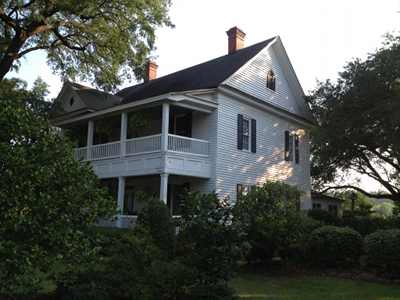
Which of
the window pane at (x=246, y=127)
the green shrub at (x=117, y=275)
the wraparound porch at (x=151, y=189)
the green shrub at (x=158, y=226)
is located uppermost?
the window pane at (x=246, y=127)

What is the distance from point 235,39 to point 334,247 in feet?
49.8

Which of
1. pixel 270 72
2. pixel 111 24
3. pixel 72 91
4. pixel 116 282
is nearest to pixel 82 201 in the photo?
pixel 116 282

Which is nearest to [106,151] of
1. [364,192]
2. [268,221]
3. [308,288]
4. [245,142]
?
[245,142]

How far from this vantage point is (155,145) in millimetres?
18469

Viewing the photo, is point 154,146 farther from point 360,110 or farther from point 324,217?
point 360,110

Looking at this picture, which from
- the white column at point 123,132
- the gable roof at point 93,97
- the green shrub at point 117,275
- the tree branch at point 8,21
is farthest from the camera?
the gable roof at point 93,97

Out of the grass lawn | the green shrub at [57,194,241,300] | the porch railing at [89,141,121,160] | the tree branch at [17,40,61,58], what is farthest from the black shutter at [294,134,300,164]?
the green shrub at [57,194,241,300]

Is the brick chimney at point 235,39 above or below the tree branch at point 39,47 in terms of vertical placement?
above

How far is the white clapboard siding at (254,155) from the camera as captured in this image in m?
19.5

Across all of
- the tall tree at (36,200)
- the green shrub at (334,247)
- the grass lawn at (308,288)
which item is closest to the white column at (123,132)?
the grass lawn at (308,288)

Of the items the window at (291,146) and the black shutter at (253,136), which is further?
the window at (291,146)

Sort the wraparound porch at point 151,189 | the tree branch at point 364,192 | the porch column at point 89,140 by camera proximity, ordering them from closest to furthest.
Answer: the wraparound porch at point 151,189
the porch column at point 89,140
the tree branch at point 364,192

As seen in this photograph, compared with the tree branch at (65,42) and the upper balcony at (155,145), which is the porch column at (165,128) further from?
the tree branch at (65,42)

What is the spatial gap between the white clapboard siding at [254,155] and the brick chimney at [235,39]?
4.92 meters
